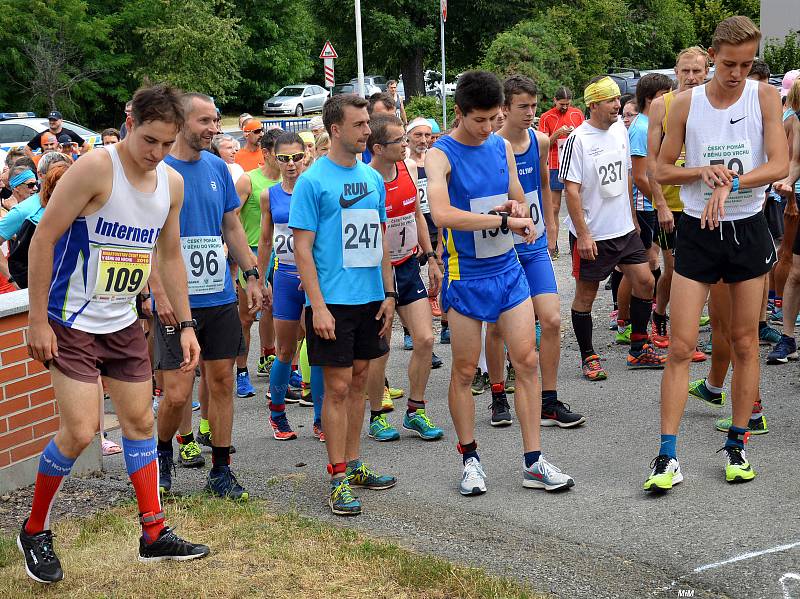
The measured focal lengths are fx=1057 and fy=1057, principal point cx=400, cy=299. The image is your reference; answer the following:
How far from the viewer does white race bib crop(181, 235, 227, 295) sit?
601 centimetres

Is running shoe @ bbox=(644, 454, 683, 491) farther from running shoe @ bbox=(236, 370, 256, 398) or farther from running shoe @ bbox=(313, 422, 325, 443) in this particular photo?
running shoe @ bbox=(236, 370, 256, 398)

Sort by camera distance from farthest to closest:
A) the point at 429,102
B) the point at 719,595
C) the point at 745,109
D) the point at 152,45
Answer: the point at 152,45
the point at 429,102
the point at 745,109
the point at 719,595

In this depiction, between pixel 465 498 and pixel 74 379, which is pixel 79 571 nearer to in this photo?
pixel 74 379

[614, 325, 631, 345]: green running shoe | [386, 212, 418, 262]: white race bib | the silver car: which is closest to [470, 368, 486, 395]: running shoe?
[386, 212, 418, 262]: white race bib

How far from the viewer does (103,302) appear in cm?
480

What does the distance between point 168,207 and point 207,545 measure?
5.45ft

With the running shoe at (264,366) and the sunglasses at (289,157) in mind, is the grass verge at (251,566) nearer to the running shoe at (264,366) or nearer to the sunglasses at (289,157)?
the sunglasses at (289,157)

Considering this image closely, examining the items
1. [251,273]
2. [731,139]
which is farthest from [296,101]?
[731,139]

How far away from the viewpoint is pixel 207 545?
519cm

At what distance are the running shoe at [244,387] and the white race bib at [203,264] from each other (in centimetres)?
282

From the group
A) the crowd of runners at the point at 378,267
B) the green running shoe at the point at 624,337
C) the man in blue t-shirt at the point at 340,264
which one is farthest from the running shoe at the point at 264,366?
the man in blue t-shirt at the point at 340,264

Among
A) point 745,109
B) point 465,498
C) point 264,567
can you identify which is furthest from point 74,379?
point 745,109

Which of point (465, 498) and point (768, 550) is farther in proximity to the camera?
point (465, 498)

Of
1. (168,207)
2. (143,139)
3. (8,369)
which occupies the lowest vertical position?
(8,369)
